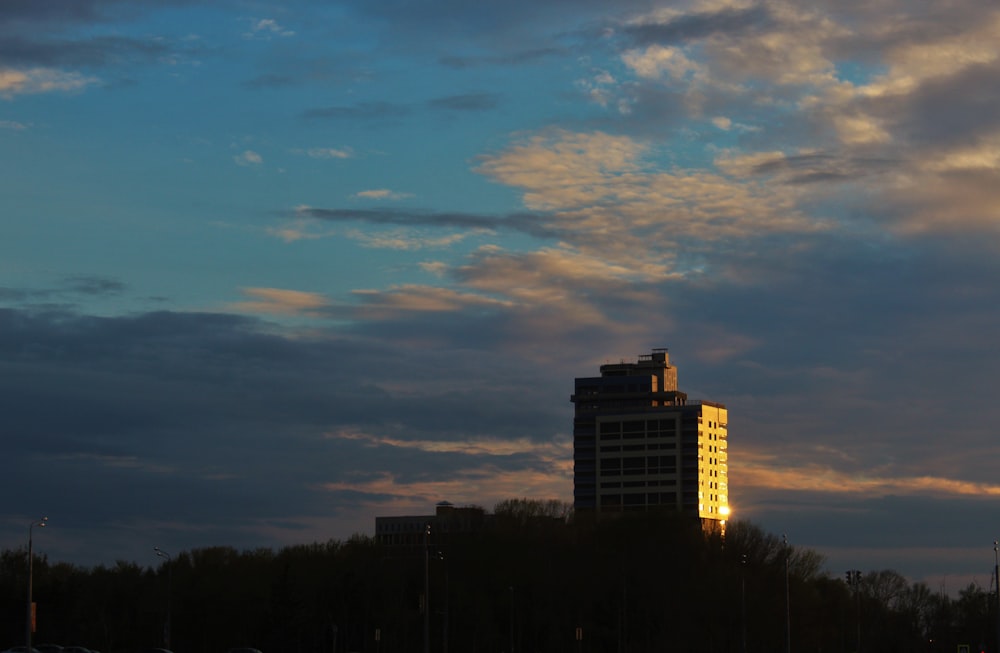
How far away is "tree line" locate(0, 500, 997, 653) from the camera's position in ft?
474

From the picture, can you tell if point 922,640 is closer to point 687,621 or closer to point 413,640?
point 687,621

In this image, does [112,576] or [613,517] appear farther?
[112,576]

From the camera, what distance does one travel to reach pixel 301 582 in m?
162

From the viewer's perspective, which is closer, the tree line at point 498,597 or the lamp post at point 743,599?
the lamp post at point 743,599

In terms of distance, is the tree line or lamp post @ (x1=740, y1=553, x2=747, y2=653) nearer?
lamp post @ (x1=740, y1=553, x2=747, y2=653)

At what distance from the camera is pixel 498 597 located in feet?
517

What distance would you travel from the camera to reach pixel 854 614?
538 ft

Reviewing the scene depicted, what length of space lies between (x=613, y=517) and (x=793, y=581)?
25818mm

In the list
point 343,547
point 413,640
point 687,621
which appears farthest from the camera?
point 343,547

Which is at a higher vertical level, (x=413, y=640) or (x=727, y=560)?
(x=727, y=560)

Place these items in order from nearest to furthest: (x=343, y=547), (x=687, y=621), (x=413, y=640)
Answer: (x=687, y=621) < (x=413, y=640) < (x=343, y=547)

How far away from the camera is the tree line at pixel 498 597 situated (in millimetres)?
144500

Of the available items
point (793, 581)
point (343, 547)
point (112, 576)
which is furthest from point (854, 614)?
point (112, 576)

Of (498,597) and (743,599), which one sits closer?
(743,599)
